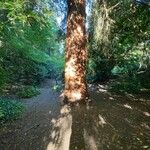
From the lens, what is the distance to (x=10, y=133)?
1017 cm

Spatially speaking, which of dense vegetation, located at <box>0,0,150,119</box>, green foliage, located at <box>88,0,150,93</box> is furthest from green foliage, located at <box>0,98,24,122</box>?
green foliage, located at <box>88,0,150,93</box>

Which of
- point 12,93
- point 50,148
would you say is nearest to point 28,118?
point 50,148

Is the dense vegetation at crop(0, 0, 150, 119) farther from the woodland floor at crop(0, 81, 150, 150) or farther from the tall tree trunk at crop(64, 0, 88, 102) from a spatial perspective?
the woodland floor at crop(0, 81, 150, 150)

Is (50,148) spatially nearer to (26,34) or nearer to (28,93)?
(26,34)

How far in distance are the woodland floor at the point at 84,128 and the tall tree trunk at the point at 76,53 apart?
0.60m

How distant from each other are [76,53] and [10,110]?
382 centimetres

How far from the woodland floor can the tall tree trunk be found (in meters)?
0.60

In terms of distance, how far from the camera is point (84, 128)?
9258 mm

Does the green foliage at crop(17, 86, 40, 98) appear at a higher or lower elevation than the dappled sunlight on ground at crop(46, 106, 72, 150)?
lower

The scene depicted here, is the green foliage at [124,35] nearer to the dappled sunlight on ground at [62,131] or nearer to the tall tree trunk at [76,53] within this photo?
the tall tree trunk at [76,53]

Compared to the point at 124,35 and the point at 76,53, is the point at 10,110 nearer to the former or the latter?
the point at 76,53

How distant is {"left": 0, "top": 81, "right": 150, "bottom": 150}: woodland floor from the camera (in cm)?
851

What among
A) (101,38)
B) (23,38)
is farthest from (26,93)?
(101,38)

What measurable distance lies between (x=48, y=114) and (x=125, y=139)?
12.5 ft
